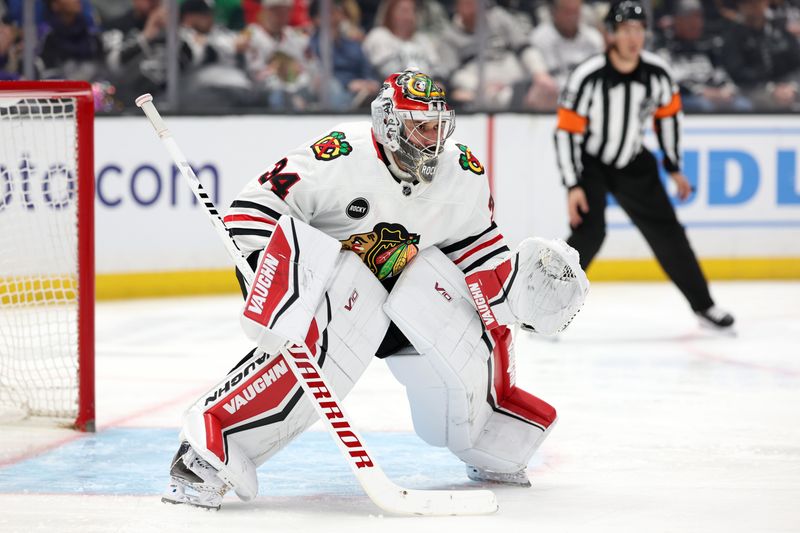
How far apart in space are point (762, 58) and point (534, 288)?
491 cm

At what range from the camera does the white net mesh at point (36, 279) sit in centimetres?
354

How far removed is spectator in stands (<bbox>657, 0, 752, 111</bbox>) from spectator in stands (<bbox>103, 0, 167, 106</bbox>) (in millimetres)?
2648

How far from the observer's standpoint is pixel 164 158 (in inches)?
230

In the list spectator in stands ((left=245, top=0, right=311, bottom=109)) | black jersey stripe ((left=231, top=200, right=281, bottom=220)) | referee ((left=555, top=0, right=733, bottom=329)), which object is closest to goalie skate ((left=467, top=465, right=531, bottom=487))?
black jersey stripe ((left=231, top=200, right=281, bottom=220))

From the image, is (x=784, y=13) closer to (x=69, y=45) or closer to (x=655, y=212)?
(x=655, y=212)

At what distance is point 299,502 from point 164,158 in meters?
3.52

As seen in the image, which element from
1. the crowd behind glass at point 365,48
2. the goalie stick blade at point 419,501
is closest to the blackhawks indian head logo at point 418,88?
the goalie stick blade at point 419,501

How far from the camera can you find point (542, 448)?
3.14 metres

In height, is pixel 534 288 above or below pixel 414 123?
below

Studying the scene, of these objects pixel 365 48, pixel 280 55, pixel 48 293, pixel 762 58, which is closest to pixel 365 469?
pixel 48 293

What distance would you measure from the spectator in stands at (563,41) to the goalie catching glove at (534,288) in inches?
173

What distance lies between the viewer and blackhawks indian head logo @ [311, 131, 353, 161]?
8.45ft

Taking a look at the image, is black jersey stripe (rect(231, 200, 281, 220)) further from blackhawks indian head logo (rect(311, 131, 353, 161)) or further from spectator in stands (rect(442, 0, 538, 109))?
spectator in stands (rect(442, 0, 538, 109))

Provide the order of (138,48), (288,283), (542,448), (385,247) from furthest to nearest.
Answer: (138,48) < (542,448) < (385,247) < (288,283)
